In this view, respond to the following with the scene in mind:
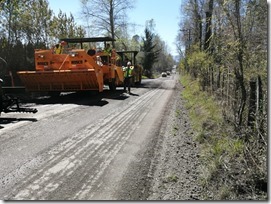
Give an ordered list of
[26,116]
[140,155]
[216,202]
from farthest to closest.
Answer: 1. [26,116]
2. [140,155]
3. [216,202]

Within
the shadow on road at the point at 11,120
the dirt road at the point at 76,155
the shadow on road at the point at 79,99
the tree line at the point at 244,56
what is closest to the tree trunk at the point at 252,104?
the tree line at the point at 244,56

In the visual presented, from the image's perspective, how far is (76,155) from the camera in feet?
17.9

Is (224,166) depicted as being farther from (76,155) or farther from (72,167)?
(76,155)

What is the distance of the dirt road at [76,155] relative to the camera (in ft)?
13.3

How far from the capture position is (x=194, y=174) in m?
4.61

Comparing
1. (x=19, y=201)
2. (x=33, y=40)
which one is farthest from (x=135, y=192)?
(x=33, y=40)

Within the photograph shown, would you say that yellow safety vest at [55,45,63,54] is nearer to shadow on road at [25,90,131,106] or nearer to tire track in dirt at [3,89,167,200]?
shadow on road at [25,90,131,106]

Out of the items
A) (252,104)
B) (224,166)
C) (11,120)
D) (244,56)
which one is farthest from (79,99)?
(224,166)

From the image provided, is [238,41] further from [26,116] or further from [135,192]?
[26,116]

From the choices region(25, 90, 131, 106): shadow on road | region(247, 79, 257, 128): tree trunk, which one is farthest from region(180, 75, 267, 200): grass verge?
region(25, 90, 131, 106): shadow on road

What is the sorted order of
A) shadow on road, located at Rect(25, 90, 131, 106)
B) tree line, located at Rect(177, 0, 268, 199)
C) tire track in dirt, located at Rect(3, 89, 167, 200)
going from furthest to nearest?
shadow on road, located at Rect(25, 90, 131, 106) → tree line, located at Rect(177, 0, 268, 199) → tire track in dirt, located at Rect(3, 89, 167, 200)

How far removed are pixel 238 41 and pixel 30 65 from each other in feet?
51.7

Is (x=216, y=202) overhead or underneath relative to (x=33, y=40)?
underneath

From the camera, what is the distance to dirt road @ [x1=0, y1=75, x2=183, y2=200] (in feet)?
13.3
